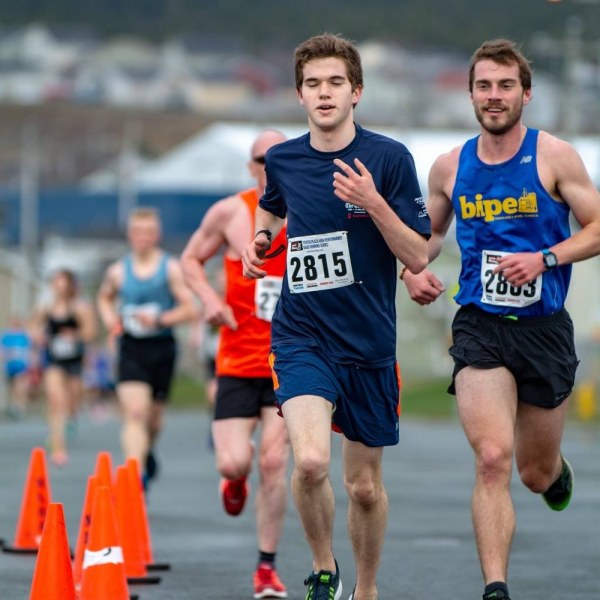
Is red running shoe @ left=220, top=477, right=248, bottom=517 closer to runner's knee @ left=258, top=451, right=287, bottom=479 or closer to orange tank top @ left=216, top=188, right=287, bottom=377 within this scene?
runner's knee @ left=258, top=451, right=287, bottom=479

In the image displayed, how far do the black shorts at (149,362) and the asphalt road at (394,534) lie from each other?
3.02ft

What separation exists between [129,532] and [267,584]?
106cm

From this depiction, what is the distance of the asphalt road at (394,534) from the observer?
9070 millimetres

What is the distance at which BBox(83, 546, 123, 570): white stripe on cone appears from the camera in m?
8.00

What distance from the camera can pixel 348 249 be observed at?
7.43 meters

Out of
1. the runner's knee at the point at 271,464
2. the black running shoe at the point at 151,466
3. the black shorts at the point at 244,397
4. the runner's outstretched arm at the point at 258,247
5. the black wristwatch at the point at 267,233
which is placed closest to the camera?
the runner's outstretched arm at the point at 258,247

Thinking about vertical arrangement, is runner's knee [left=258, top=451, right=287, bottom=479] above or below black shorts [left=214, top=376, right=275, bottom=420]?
below

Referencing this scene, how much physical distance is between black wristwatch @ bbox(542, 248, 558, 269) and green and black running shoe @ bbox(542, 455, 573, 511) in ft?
4.40

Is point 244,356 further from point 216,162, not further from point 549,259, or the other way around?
point 216,162

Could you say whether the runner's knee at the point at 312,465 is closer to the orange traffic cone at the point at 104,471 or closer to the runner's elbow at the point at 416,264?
the runner's elbow at the point at 416,264

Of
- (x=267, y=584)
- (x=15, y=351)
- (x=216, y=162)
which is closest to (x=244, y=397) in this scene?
(x=267, y=584)

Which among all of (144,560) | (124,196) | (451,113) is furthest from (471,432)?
(451,113)

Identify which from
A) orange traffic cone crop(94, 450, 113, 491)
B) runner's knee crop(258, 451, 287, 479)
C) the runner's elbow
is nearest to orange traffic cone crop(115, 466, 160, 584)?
orange traffic cone crop(94, 450, 113, 491)

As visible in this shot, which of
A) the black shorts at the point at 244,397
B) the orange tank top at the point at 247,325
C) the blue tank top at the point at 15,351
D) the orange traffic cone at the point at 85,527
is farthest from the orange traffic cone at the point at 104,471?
the blue tank top at the point at 15,351
